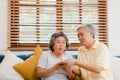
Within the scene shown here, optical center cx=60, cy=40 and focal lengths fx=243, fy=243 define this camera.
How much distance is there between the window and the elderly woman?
36.1 inches

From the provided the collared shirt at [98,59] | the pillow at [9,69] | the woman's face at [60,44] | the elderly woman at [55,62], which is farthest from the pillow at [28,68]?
the collared shirt at [98,59]

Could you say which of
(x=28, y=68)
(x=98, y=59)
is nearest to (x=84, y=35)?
(x=98, y=59)

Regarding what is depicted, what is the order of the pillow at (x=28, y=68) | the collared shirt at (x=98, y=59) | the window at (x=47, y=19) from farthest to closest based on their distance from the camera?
the window at (x=47, y=19), the pillow at (x=28, y=68), the collared shirt at (x=98, y=59)

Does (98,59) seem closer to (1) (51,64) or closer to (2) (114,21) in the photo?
(1) (51,64)

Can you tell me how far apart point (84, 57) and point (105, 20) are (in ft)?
4.20

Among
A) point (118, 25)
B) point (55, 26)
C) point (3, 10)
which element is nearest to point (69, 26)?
point (55, 26)

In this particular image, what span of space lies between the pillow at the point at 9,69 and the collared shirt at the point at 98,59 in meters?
0.85

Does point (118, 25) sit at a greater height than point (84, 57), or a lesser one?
greater

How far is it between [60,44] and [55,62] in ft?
0.65

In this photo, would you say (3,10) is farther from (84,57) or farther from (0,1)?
(84,57)

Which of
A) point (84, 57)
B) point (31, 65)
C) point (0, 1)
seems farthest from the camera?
point (0, 1)

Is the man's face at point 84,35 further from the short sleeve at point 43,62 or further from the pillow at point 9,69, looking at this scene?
the pillow at point 9,69

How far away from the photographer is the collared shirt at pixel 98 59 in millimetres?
2307

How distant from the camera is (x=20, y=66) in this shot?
9.30ft
